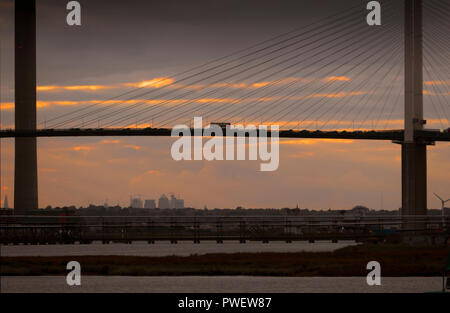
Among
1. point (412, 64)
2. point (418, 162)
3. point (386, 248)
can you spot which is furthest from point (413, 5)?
point (386, 248)

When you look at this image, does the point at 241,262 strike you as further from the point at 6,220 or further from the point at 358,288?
the point at 6,220

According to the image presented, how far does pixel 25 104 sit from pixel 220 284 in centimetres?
6508

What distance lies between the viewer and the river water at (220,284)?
27.3m

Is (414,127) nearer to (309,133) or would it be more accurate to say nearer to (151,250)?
(309,133)

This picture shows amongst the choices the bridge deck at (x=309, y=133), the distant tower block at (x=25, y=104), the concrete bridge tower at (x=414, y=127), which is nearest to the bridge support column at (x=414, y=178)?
the concrete bridge tower at (x=414, y=127)

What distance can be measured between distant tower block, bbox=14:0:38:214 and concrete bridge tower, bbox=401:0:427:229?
35.4m

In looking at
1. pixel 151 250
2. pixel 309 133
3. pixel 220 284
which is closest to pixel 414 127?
pixel 309 133

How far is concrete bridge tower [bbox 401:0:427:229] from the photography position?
68.1 metres

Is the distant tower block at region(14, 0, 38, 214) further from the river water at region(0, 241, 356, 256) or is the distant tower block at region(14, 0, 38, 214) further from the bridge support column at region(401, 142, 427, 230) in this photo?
the bridge support column at region(401, 142, 427, 230)

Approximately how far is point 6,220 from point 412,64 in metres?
34.8

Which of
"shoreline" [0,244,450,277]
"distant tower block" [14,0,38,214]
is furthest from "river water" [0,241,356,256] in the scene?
"distant tower block" [14,0,38,214]

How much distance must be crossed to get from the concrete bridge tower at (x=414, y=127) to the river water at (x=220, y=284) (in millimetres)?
38253

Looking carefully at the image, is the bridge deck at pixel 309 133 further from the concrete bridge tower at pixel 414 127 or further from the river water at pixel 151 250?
the river water at pixel 151 250
